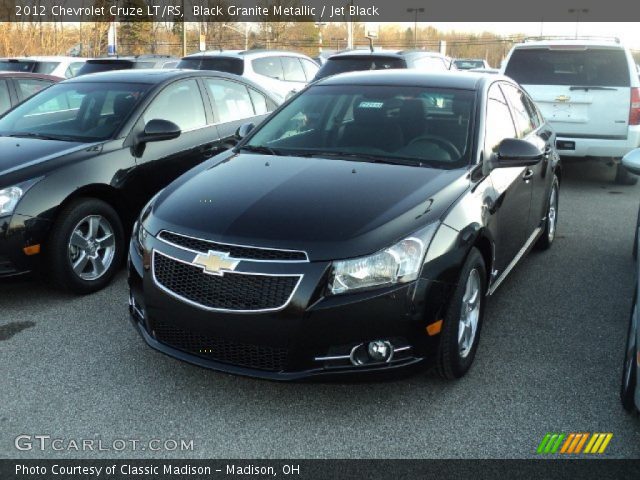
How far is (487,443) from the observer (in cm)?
312

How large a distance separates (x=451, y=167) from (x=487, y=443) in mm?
1598

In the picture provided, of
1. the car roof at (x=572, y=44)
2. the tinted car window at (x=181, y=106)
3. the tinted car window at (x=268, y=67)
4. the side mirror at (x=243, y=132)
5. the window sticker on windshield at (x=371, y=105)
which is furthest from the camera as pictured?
the tinted car window at (x=268, y=67)

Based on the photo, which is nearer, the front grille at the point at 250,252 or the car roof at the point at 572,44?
the front grille at the point at 250,252

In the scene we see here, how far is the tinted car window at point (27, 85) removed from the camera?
8141 mm

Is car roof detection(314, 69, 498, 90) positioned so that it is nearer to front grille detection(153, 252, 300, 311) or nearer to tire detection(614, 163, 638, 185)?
front grille detection(153, 252, 300, 311)

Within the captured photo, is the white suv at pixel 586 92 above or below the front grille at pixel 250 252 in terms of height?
above

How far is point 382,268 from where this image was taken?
10.4 feet

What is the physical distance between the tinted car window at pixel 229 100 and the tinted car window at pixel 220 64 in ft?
17.7

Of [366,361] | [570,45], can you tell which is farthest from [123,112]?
[570,45]

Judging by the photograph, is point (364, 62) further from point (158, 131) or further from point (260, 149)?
point (260, 149)

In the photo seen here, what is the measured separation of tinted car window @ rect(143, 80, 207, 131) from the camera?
5766 millimetres

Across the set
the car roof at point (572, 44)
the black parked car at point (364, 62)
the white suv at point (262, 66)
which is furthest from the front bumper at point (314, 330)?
the white suv at point (262, 66)

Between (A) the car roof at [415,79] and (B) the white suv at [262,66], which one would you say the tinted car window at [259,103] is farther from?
(B) the white suv at [262,66]

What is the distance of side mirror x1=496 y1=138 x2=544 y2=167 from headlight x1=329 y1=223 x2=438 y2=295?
1.25 m
